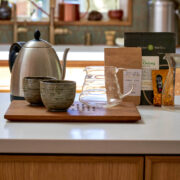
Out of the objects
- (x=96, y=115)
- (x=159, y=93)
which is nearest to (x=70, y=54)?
(x=159, y=93)

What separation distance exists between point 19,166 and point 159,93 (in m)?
0.60

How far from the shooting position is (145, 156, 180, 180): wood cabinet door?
1029mm

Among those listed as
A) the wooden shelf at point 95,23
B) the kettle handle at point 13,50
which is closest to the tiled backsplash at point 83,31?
the wooden shelf at point 95,23

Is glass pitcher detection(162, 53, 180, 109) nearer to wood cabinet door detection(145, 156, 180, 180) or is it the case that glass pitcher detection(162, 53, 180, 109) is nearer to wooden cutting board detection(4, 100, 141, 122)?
wooden cutting board detection(4, 100, 141, 122)

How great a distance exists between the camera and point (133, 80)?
4.69ft

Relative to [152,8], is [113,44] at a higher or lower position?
lower

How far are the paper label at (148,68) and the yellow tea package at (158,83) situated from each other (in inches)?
0.5

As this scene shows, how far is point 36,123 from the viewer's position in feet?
3.75

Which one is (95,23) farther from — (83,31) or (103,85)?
(103,85)

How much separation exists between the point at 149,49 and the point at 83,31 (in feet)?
10.8

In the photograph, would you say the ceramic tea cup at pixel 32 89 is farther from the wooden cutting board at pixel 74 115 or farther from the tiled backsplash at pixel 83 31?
the tiled backsplash at pixel 83 31

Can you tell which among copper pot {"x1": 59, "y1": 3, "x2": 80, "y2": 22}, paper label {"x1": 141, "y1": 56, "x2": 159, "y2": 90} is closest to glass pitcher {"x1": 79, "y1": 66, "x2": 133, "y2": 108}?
paper label {"x1": 141, "y1": 56, "x2": 159, "y2": 90}

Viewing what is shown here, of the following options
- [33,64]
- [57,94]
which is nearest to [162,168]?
[57,94]

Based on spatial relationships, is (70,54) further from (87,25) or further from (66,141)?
(66,141)
